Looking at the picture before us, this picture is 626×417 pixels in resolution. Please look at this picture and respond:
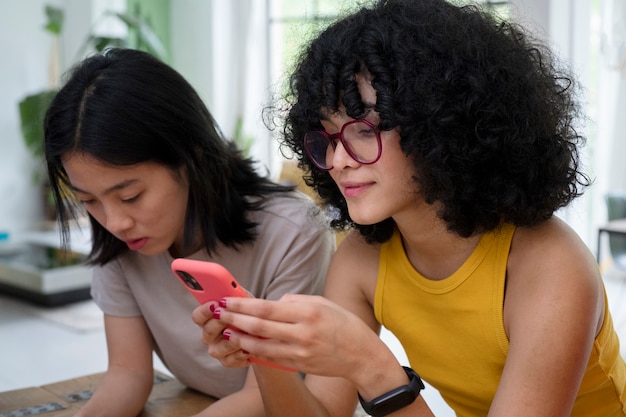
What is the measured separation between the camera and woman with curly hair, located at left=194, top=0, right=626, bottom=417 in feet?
3.87

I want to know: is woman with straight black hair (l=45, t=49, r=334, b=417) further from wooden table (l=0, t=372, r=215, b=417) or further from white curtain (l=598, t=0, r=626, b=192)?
white curtain (l=598, t=0, r=626, b=192)

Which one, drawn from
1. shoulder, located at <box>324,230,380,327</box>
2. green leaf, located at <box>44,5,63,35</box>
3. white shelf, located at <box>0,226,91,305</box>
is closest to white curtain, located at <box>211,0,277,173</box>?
green leaf, located at <box>44,5,63,35</box>

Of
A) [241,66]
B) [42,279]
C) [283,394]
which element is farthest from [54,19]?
[283,394]

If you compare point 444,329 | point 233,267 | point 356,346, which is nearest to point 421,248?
point 444,329

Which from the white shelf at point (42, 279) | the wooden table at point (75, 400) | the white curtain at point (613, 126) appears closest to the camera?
the wooden table at point (75, 400)

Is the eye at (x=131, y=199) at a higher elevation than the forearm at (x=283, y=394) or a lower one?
higher

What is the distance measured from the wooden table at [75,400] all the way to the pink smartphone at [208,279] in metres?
0.52

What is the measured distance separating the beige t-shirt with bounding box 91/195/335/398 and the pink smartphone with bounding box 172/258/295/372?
1.57 ft

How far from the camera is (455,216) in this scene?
129 centimetres

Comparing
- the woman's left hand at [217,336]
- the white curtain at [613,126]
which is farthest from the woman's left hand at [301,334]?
the white curtain at [613,126]

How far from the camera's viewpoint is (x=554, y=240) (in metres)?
1.24

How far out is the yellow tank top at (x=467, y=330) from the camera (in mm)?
1306

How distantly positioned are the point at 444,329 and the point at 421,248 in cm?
15

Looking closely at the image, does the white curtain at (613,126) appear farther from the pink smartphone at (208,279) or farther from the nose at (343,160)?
the pink smartphone at (208,279)
